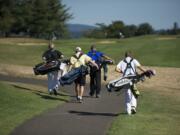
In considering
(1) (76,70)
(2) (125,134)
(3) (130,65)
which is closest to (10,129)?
(2) (125,134)

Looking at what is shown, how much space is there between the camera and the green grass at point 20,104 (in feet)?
45.2

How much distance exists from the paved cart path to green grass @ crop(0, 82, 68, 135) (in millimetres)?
258

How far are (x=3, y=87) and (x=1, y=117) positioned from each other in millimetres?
4496

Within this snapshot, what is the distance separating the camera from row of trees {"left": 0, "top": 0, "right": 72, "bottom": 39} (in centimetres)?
7962

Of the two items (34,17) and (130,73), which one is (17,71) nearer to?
(130,73)

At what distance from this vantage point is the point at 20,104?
1642 centimetres

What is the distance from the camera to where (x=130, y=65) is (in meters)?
15.3

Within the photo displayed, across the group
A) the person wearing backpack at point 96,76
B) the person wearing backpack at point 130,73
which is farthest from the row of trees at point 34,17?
the person wearing backpack at point 130,73

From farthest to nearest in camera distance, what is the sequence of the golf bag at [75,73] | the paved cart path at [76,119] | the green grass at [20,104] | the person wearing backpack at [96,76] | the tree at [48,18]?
the tree at [48,18], the person wearing backpack at [96,76], the golf bag at [75,73], the green grass at [20,104], the paved cart path at [76,119]

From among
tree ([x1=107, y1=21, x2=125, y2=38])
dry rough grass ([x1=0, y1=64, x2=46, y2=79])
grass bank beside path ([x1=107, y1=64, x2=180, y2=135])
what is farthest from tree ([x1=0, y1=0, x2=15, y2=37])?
grass bank beside path ([x1=107, y1=64, x2=180, y2=135])

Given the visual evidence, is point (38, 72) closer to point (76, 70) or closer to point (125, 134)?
point (76, 70)

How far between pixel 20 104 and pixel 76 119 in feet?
8.35

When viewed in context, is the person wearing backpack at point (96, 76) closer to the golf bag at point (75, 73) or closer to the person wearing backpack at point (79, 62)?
the person wearing backpack at point (79, 62)

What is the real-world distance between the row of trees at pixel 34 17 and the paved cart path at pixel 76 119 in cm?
5997
